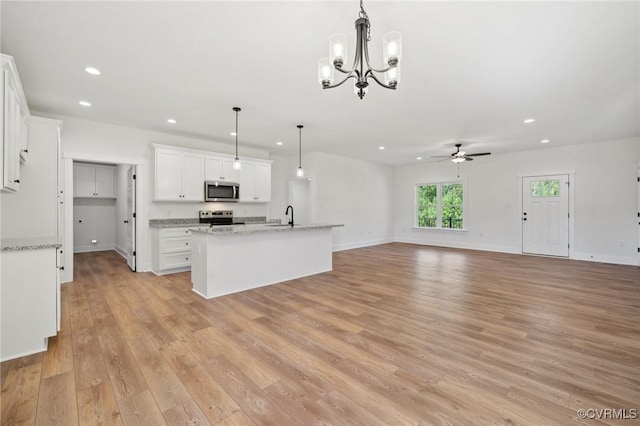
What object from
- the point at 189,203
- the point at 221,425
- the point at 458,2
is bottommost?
the point at 221,425

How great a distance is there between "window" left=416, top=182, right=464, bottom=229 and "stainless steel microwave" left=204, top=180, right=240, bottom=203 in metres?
6.28

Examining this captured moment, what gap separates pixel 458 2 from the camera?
2.01 metres

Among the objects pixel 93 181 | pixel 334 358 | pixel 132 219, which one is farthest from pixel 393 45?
pixel 93 181

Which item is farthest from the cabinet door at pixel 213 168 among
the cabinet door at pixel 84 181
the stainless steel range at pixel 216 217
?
the cabinet door at pixel 84 181

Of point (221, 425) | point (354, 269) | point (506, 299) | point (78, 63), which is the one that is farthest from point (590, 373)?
point (78, 63)

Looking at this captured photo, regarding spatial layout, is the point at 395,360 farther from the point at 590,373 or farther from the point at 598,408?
the point at 590,373

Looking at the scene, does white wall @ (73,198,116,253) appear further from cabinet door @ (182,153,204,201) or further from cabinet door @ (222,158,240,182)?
cabinet door @ (222,158,240,182)

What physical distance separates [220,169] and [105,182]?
4.29 metres

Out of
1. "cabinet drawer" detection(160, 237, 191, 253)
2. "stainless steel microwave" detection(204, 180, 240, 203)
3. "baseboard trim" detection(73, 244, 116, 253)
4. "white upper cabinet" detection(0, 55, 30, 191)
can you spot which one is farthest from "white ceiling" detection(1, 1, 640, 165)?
"baseboard trim" detection(73, 244, 116, 253)

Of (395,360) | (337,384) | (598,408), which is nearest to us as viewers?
(598,408)

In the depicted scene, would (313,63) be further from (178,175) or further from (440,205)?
(440,205)

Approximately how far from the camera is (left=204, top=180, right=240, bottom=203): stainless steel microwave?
5.82m

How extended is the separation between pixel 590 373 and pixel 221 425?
8.72ft

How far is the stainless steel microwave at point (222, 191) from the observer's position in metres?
5.82
